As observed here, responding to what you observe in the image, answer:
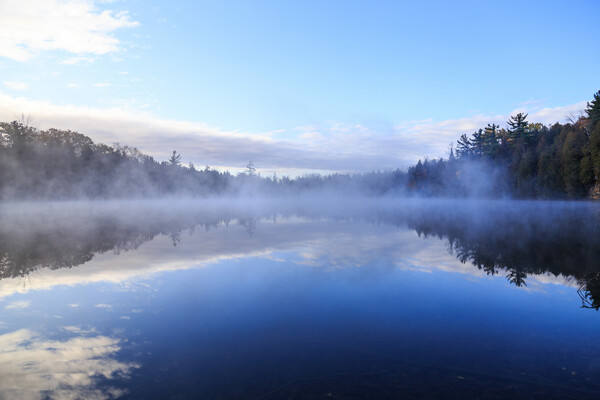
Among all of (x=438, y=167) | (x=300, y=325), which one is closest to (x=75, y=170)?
(x=300, y=325)

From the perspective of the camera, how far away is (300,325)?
6.07 m

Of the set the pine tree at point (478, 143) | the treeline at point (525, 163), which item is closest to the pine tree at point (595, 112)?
the treeline at point (525, 163)

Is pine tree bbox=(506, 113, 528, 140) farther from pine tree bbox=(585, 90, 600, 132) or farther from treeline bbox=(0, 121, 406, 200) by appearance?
treeline bbox=(0, 121, 406, 200)

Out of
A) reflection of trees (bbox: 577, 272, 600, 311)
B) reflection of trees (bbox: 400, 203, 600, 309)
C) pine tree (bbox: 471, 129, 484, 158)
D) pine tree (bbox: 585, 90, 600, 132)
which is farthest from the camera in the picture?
pine tree (bbox: 471, 129, 484, 158)

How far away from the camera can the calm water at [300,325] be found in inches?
165

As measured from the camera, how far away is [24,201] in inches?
2408

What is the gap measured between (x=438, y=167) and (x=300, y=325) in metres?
115

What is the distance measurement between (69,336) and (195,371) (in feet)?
9.83

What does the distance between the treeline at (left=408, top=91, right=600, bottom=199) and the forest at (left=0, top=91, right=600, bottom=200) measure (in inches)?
5.2

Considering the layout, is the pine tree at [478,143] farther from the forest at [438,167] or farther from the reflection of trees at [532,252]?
the reflection of trees at [532,252]

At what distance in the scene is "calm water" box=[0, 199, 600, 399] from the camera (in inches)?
165

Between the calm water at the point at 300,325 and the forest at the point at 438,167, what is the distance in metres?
55.3

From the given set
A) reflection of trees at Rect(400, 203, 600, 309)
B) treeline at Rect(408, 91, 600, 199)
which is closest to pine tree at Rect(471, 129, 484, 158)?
treeline at Rect(408, 91, 600, 199)

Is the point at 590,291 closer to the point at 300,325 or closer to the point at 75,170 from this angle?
the point at 300,325
